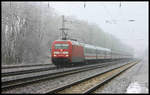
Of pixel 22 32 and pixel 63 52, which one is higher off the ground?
pixel 22 32

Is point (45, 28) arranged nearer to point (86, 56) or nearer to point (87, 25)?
point (86, 56)

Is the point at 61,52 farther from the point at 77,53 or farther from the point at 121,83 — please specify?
the point at 121,83

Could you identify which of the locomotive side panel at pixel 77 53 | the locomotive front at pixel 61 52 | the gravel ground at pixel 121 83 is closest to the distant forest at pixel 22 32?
the locomotive side panel at pixel 77 53

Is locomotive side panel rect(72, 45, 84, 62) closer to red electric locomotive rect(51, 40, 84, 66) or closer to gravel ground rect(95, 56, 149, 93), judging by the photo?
red electric locomotive rect(51, 40, 84, 66)

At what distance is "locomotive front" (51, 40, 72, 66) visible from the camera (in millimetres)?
23047

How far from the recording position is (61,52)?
23281mm

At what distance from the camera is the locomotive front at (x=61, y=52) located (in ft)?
75.6

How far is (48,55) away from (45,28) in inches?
284

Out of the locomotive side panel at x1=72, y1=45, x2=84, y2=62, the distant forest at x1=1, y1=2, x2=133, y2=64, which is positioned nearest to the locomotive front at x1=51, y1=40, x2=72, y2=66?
the locomotive side panel at x1=72, y1=45, x2=84, y2=62

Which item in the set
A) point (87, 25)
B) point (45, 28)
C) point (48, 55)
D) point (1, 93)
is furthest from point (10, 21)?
point (87, 25)

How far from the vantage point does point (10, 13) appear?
108ft

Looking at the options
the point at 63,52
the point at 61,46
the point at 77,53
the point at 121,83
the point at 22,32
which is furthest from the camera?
the point at 22,32

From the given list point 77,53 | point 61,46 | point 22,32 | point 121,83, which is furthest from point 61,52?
point 22,32

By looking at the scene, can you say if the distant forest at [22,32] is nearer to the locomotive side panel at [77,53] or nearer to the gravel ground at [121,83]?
the locomotive side panel at [77,53]
